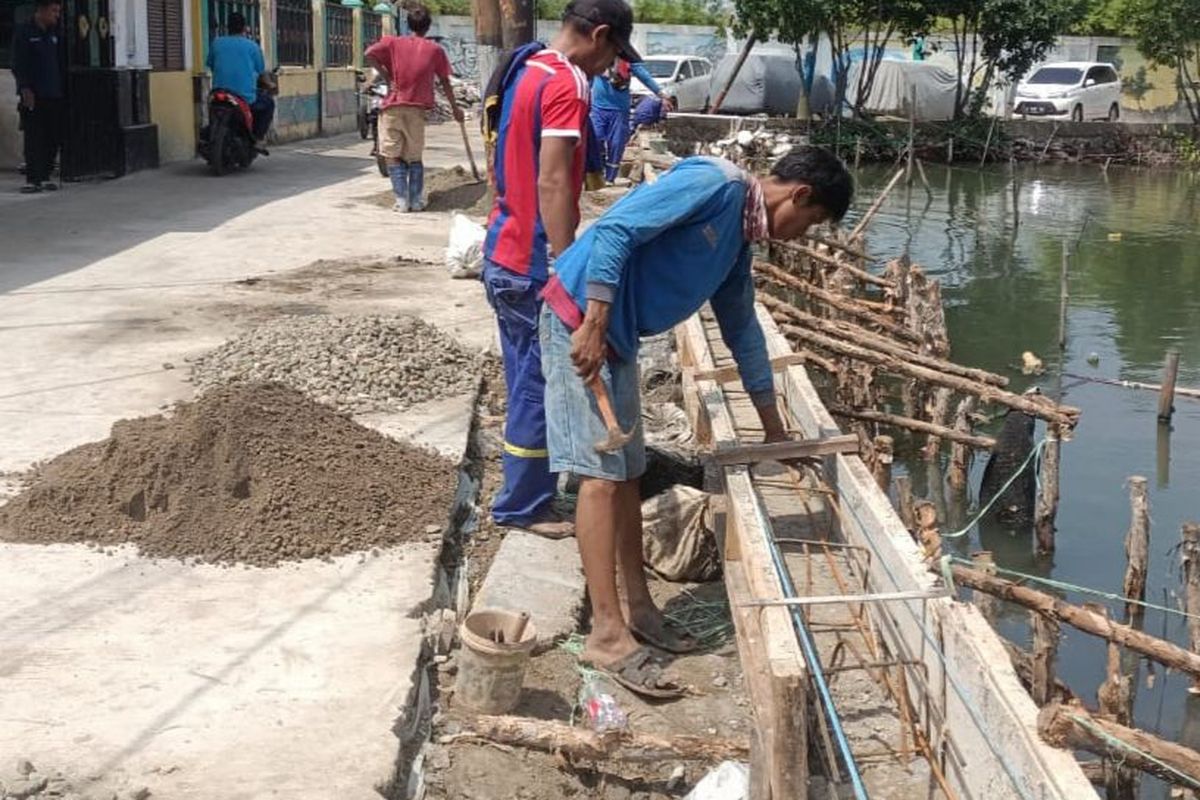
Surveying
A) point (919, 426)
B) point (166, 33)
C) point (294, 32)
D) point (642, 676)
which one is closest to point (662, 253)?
point (642, 676)

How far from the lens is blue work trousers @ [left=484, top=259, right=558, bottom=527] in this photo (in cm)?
490

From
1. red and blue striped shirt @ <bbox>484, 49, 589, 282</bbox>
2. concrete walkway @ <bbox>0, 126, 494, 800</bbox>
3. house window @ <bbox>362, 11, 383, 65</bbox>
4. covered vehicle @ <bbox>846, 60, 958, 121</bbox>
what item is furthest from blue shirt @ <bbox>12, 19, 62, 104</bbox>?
covered vehicle @ <bbox>846, 60, 958, 121</bbox>

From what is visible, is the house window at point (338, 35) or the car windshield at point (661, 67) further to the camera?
the car windshield at point (661, 67)

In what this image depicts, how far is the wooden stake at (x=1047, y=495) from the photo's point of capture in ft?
25.2

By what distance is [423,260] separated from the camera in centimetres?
1056

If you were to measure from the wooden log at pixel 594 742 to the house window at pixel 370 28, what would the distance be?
25.2 m

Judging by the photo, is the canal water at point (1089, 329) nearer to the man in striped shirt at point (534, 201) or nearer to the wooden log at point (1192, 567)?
the wooden log at point (1192, 567)

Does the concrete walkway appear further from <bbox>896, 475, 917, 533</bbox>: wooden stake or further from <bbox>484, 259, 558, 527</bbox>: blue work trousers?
<bbox>896, 475, 917, 533</bbox>: wooden stake

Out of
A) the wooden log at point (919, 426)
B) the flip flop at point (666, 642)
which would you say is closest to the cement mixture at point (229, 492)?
the flip flop at point (666, 642)

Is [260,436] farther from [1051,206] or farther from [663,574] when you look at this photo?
[1051,206]

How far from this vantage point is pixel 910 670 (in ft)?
12.8

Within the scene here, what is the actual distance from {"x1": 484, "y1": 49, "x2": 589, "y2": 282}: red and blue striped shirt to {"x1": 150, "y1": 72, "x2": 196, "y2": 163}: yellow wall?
1180cm

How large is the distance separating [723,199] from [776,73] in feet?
97.1

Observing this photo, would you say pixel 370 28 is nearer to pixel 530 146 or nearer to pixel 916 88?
pixel 916 88
